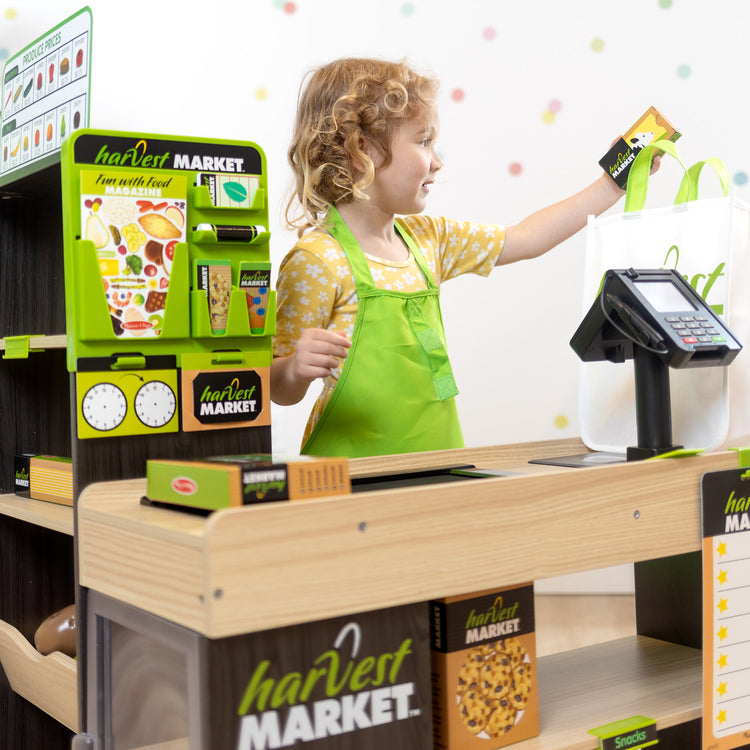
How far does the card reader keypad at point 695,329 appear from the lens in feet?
3.46

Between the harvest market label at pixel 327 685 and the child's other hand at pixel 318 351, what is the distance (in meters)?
0.40

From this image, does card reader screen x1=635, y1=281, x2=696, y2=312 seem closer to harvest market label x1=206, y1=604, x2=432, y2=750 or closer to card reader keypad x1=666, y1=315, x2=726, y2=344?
card reader keypad x1=666, y1=315, x2=726, y2=344

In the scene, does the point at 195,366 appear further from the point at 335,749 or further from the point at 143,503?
the point at 335,749

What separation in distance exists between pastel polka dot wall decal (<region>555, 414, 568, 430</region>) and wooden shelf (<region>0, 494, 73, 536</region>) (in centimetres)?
178

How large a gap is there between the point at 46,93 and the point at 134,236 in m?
0.67

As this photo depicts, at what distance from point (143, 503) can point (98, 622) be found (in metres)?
0.16

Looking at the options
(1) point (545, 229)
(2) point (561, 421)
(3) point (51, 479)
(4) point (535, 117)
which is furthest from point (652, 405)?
(4) point (535, 117)

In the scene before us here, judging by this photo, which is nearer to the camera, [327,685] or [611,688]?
[327,685]

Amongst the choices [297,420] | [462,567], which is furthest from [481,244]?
[297,420]

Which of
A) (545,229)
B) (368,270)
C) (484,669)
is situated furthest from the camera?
(545,229)

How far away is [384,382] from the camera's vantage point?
1448 mm

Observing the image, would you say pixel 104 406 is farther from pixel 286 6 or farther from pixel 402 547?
pixel 286 6

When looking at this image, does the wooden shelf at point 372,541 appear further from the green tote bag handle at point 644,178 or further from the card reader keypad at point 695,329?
the green tote bag handle at point 644,178

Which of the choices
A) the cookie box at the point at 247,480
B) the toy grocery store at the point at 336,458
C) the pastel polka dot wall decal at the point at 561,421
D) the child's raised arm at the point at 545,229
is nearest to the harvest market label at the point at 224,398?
→ the toy grocery store at the point at 336,458
